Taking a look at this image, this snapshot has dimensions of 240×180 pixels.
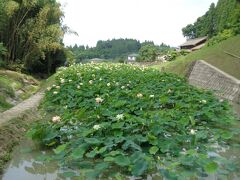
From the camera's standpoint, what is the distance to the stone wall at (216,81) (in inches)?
391

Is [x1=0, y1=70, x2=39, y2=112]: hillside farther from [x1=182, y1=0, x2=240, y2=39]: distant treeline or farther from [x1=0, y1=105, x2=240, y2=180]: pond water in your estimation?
[x1=182, y1=0, x2=240, y2=39]: distant treeline

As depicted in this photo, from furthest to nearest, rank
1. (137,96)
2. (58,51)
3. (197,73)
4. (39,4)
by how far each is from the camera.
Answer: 1. (58,51)
2. (39,4)
3. (197,73)
4. (137,96)

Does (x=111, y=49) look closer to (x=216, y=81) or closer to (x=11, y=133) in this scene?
(x=216, y=81)

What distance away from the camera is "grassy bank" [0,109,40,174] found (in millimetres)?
3838

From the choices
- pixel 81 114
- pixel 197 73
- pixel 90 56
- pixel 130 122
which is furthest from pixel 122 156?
pixel 90 56

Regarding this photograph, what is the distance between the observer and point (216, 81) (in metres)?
11.8

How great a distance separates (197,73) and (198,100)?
8832mm

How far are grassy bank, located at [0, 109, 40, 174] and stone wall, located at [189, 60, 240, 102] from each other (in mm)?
4513

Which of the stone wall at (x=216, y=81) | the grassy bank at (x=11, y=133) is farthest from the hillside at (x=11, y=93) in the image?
the stone wall at (x=216, y=81)

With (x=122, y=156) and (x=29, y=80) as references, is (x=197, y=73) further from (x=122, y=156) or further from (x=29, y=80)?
(x=122, y=156)

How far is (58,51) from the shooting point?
925 inches

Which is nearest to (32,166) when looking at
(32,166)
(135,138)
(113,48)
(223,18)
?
(32,166)

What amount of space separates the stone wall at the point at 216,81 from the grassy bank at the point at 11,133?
4.51m

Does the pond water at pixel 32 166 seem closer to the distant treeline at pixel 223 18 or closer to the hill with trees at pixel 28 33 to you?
the hill with trees at pixel 28 33
